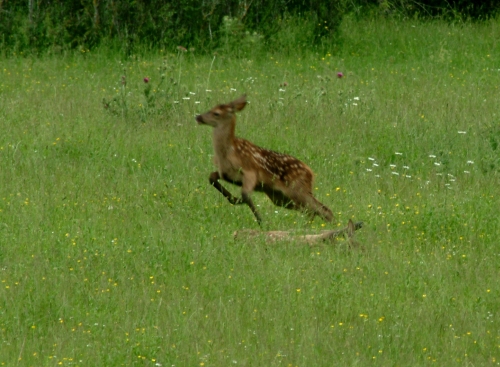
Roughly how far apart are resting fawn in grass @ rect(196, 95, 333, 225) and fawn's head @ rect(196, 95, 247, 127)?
6.6 inches

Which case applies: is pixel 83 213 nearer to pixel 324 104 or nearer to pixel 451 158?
pixel 451 158

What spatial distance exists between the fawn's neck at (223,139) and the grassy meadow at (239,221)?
1.76ft

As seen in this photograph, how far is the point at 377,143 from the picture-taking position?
42.7ft

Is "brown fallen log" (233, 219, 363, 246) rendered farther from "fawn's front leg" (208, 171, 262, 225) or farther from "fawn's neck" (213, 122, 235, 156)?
"fawn's neck" (213, 122, 235, 156)

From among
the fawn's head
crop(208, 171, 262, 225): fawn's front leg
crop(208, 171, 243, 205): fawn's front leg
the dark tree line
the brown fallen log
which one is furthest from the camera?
the dark tree line

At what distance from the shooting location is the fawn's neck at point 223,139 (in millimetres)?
10469

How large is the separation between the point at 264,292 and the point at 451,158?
488 cm

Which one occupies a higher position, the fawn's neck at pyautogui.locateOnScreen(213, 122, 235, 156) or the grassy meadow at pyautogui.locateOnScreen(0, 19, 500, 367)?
the fawn's neck at pyautogui.locateOnScreen(213, 122, 235, 156)

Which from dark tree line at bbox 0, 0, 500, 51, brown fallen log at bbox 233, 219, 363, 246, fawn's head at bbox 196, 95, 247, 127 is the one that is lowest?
dark tree line at bbox 0, 0, 500, 51

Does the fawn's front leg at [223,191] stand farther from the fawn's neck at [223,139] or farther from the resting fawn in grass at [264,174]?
the fawn's neck at [223,139]

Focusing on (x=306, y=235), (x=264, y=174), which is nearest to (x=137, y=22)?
(x=264, y=174)

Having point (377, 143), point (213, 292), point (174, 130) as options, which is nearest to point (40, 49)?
point (174, 130)

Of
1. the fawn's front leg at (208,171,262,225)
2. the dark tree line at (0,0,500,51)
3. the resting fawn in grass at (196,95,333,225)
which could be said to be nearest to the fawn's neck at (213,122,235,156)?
the resting fawn in grass at (196,95,333,225)

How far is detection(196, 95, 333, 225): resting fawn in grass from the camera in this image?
1023 cm
